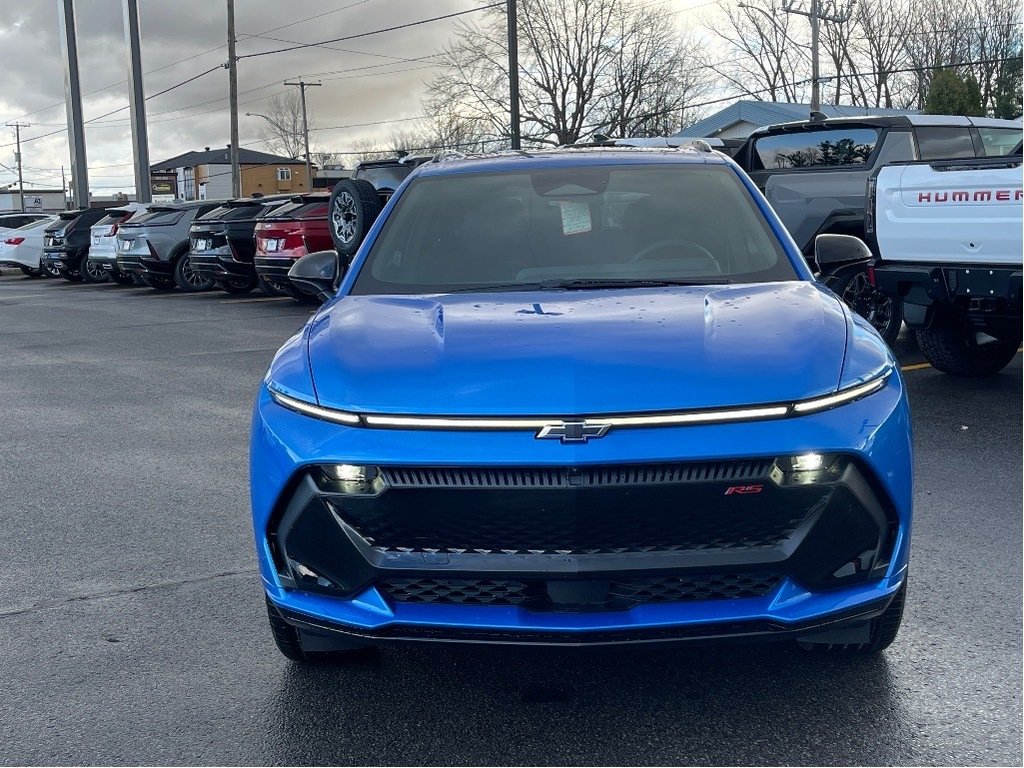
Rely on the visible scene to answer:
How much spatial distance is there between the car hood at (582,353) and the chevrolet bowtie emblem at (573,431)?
0.12ft

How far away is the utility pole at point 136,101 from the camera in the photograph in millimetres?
33625

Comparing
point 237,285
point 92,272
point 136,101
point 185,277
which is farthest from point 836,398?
point 136,101

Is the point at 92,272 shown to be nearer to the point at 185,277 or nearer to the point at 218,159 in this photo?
the point at 185,277

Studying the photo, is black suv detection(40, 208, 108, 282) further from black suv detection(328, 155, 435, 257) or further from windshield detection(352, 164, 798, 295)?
windshield detection(352, 164, 798, 295)

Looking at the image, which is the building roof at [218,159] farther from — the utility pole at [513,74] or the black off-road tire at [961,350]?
the black off-road tire at [961,350]

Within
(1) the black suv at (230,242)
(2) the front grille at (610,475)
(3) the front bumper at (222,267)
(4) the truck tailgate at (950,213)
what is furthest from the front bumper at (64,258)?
(2) the front grille at (610,475)

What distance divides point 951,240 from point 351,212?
344 inches

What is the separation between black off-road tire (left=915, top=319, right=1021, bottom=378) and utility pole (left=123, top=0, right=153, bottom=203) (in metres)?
28.6

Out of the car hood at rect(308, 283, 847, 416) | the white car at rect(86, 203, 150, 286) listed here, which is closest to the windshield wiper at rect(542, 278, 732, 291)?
the car hood at rect(308, 283, 847, 416)

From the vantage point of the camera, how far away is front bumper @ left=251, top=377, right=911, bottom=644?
2732mm

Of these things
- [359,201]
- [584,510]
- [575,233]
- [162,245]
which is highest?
[359,201]

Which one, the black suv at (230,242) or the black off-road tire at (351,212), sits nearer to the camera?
the black off-road tire at (351,212)

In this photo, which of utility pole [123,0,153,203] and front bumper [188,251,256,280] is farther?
utility pole [123,0,153,203]

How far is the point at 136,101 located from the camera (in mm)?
33688
